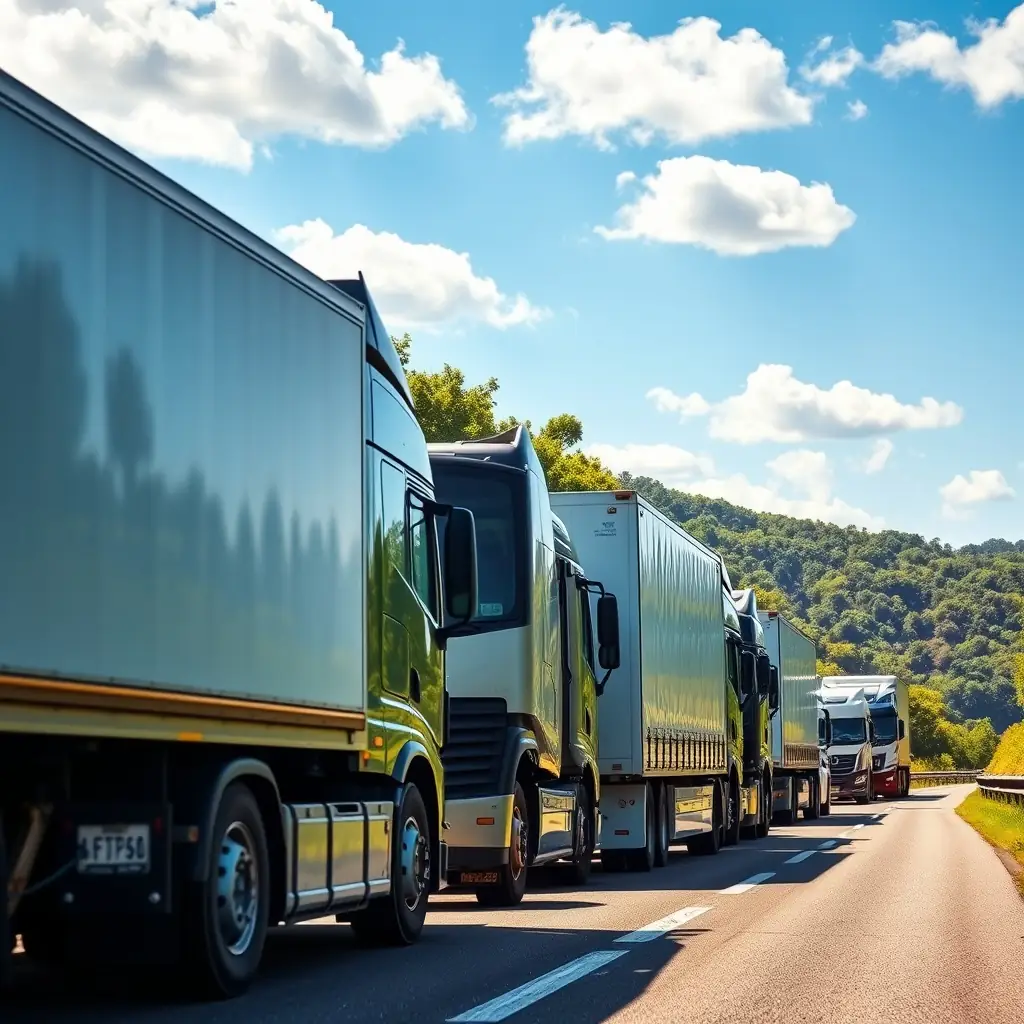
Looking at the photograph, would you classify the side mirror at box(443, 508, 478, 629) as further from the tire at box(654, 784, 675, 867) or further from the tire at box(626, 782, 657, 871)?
the tire at box(654, 784, 675, 867)

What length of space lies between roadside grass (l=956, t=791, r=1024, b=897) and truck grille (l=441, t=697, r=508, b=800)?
15.9ft

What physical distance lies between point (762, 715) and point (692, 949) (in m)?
19.8

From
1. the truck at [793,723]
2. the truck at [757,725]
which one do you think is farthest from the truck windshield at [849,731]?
the truck at [757,725]

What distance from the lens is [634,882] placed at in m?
17.8

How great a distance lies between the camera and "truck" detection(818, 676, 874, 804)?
5334cm

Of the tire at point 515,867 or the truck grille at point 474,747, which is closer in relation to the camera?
the truck grille at point 474,747

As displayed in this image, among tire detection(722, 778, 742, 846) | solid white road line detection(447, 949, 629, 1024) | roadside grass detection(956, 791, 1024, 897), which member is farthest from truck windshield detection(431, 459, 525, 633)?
tire detection(722, 778, 742, 846)

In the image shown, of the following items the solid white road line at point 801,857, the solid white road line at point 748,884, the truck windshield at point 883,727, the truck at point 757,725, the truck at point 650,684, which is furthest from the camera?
the truck windshield at point 883,727

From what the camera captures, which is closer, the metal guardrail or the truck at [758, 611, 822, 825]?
the truck at [758, 611, 822, 825]

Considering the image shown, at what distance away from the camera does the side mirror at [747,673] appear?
28516mm

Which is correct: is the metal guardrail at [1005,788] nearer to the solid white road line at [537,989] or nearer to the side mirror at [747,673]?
the side mirror at [747,673]

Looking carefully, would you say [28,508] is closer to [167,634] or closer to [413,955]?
[167,634]

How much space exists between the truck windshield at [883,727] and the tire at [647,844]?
118 feet

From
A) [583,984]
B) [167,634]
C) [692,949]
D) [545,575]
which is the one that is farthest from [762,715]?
[167,634]
